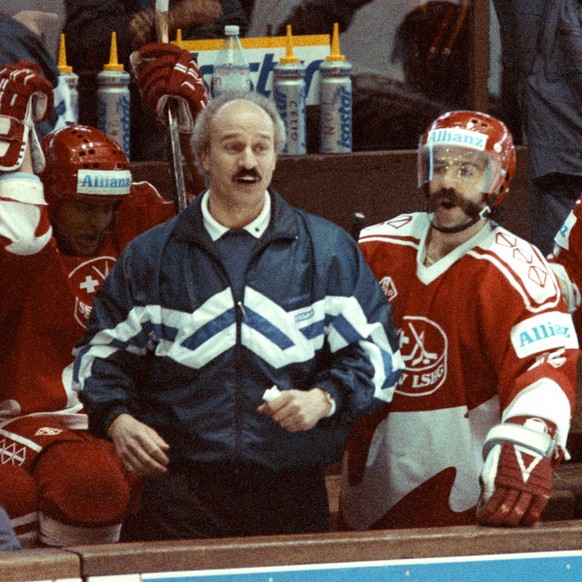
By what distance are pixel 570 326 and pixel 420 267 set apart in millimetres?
415

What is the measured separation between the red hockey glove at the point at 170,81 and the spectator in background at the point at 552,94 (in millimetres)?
1667

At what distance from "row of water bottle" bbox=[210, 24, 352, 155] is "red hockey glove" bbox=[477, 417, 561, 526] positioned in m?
2.24

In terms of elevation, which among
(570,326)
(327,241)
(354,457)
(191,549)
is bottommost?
(354,457)

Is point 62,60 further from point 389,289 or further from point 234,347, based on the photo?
point 234,347

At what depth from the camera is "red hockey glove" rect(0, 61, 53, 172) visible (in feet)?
12.6

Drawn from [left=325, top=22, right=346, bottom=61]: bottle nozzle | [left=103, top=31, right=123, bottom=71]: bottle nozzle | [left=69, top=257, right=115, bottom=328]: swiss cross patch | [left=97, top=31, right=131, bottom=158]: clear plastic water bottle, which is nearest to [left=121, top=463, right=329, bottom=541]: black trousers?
[left=69, top=257, right=115, bottom=328]: swiss cross patch

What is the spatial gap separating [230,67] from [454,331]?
2.00 metres

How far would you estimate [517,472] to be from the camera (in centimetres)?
325

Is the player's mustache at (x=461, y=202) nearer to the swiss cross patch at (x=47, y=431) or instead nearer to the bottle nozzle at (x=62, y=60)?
the swiss cross patch at (x=47, y=431)

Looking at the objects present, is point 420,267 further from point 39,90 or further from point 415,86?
point 415,86

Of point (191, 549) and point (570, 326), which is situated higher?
point (570, 326)

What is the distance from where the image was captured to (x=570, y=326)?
3484 millimetres

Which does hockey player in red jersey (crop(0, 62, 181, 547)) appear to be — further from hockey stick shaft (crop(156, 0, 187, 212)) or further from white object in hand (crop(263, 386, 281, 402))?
white object in hand (crop(263, 386, 281, 402))

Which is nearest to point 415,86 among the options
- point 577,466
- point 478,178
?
point 577,466
